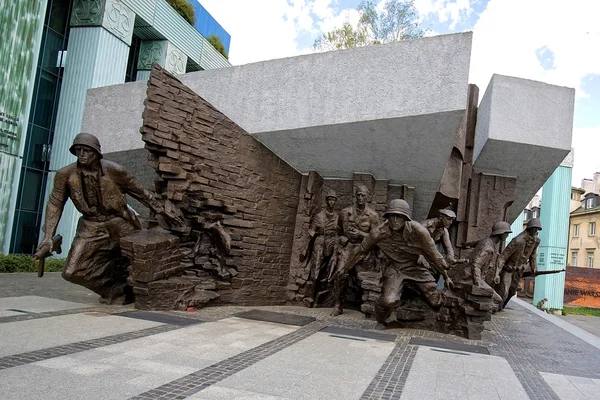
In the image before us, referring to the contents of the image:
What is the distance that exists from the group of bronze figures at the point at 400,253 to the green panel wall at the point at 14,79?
10.0 metres

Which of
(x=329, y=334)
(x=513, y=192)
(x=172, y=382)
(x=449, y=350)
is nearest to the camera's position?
(x=172, y=382)

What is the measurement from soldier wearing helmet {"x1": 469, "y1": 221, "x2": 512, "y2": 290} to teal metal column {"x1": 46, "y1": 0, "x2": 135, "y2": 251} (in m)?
13.6

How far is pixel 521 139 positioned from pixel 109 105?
8.54 m

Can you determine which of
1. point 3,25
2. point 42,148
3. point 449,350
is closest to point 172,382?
point 449,350

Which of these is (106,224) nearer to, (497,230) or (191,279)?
(191,279)

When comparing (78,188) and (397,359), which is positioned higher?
(78,188)

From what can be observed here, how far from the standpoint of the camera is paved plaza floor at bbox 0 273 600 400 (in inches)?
137

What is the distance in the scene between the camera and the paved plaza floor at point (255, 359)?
3.47 m

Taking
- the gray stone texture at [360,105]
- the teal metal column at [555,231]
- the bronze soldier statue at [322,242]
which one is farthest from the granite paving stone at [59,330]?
the teal metal column at [555,231]

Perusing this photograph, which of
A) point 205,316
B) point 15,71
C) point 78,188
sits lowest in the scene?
point 205,316

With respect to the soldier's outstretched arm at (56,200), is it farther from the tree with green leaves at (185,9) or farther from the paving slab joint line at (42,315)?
the tree with green leaves at (185,9)

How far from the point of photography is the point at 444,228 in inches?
312

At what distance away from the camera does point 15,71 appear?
549 inches

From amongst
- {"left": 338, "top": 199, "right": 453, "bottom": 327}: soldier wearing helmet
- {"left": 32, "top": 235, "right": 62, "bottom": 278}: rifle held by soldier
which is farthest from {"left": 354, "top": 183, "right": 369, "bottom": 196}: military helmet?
{"left": 32, "top": 235, "right": 62, "bottom": 278}: rifle held by soldier
